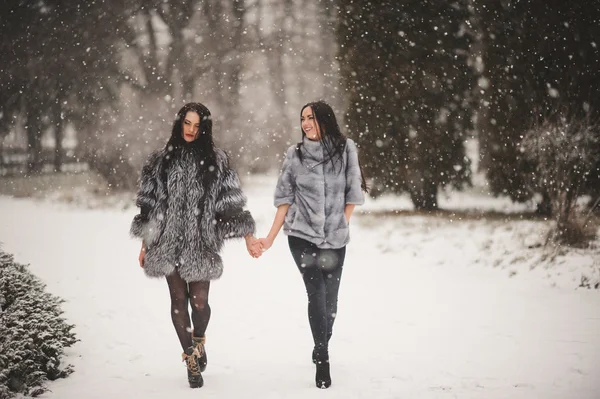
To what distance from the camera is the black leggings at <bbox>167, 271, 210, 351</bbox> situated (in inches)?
154

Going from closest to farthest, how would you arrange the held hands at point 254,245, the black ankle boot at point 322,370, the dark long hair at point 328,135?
1. the black ankle boot at point 322,370
2. the dark long hair at point 328,135
3. the held hands at point 254,245

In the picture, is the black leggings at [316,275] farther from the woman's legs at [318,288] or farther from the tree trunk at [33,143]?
the tree trunk at [33,143]

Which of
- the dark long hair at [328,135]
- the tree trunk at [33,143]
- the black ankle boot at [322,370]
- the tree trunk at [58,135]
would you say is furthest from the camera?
the tree trunk at [33,143]

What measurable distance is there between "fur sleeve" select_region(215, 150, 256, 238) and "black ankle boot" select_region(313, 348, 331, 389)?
949 mm

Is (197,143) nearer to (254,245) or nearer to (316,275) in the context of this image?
(254,245)

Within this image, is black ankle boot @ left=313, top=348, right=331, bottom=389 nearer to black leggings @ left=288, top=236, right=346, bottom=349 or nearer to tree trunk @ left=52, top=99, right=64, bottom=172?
black leggings @ left=288, top=236, right=346, bottom=349

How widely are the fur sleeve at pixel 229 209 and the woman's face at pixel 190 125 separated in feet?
0.81

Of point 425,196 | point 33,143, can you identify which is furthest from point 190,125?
point 33,143

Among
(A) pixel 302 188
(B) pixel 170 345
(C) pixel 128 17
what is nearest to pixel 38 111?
(C) pixel 128 17

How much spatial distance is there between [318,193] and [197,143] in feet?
2.96

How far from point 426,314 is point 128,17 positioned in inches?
543

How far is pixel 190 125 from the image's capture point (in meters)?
3.95

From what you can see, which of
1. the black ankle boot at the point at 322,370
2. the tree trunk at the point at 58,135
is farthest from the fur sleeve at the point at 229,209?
the tree trunk at the point at 58,135

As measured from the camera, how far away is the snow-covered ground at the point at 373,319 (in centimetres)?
402
